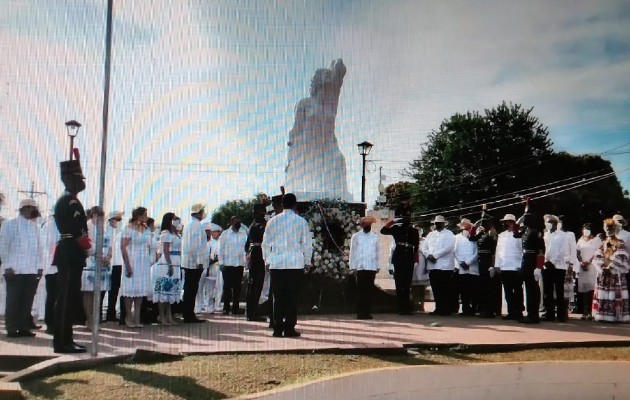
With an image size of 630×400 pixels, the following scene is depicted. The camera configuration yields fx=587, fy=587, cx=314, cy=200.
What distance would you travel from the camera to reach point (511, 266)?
9.69 metres

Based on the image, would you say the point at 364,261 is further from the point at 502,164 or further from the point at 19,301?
the point at 502,164

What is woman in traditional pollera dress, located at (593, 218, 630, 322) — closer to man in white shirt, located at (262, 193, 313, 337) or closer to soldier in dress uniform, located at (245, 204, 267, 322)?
man in white shirt, located at (262, 193, 313, 337)

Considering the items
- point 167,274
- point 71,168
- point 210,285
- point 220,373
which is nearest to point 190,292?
point 167,274

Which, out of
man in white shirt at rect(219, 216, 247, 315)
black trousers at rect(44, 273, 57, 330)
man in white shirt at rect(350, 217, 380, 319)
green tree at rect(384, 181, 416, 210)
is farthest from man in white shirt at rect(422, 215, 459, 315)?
green tree at rect(384, 181, 416, 210)

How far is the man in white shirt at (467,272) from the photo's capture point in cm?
1063

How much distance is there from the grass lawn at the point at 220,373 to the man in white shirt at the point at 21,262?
2.94 metres

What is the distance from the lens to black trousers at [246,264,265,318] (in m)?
9.26

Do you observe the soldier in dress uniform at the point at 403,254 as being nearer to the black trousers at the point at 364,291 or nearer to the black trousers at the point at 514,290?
the black trousers at the point at 364,291

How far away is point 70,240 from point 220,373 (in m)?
2.25

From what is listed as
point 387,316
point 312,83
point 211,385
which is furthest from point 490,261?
point 211,385

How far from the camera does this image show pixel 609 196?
2341 centimetres

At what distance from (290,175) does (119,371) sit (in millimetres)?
8382

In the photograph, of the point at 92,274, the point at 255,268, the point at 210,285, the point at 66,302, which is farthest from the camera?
the point at 210,285

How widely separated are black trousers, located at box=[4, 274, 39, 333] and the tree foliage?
70.8ft
